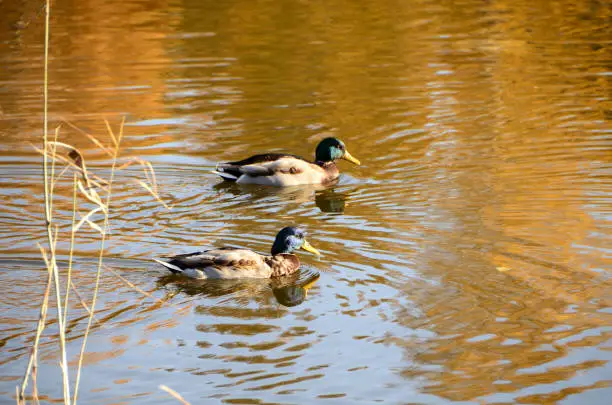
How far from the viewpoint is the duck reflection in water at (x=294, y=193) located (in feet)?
43.5

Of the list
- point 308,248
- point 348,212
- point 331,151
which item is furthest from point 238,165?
point 308,248

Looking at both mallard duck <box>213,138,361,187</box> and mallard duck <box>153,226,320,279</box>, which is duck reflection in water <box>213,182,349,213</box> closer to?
mallard duck <box>213,138,361,187</box>

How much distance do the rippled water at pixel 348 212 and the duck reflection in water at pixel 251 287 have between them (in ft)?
0.11

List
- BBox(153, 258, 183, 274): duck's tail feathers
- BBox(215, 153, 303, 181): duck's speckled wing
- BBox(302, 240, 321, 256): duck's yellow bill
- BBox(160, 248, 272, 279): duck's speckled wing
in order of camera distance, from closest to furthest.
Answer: BBox(153, 258, 183, 274): duck's tail feathers, BBox(160, 248, 272, 279): duck's speckled wing, BBox(302, 240, 321, 256): duck's yellow bill, BBox(215, 153, 303, 181): duck's speckled wing

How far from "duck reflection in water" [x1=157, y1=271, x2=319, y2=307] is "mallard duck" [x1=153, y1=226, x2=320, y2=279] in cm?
6

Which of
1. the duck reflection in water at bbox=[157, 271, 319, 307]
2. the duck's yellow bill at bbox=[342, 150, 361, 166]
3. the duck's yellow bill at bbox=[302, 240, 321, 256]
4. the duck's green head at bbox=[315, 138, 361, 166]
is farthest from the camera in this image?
the duck's yellow bill at bbox=[342, 150, 361, 166]

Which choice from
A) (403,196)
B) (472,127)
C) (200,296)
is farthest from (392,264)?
(472,127)

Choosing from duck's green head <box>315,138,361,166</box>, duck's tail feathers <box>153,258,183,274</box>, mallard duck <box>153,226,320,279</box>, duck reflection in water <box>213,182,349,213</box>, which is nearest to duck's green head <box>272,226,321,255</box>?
mallard duck <box>153,226,320,279</box>

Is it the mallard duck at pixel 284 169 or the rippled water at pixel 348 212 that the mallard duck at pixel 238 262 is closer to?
the rippled water at pixel 348 212

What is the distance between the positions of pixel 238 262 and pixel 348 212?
272 centimetres

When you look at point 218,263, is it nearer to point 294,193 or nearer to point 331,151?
point 294,193

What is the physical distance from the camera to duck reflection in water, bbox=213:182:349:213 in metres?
13.3

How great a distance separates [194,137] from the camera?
53.5ft

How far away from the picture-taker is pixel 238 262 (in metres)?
10.0
